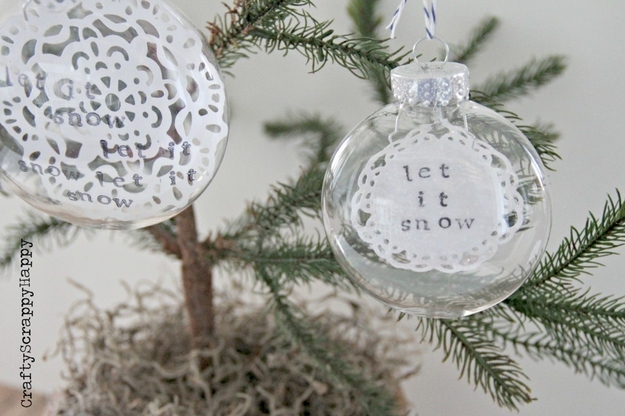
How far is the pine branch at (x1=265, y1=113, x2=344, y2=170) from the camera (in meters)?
0.85

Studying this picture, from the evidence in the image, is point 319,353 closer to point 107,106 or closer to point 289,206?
point 289,206

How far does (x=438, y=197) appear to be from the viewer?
388mm

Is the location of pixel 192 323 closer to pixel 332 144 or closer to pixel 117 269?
pixel 332 144

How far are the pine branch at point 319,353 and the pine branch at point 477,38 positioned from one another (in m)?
0.36

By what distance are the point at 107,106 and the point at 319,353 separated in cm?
32

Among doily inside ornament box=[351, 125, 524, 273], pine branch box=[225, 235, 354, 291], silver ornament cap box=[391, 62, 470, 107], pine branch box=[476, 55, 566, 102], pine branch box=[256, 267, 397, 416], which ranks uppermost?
pine branch box=[476, 55, 566, 102]

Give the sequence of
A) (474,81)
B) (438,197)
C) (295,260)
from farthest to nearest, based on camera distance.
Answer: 1. (474,81)
2. (295,260)
3. (438,197)

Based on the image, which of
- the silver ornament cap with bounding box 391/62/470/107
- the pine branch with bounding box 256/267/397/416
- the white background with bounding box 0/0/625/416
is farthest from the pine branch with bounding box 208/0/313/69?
the white background with bounding box 0/0/625/416

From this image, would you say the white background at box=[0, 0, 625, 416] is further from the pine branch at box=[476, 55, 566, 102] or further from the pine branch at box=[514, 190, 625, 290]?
the pine branch at box=[514, 190, 625, 290]

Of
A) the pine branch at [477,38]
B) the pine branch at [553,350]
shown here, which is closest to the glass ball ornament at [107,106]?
the pine branch at [553,350]

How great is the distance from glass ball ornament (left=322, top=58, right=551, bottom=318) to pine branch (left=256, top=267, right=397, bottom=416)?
0.22m

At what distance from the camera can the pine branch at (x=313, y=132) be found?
2.79 ft

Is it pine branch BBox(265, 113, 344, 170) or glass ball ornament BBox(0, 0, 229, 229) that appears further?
pine branch BBox(265, 113, 344, 170)

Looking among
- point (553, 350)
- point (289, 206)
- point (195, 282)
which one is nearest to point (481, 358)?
point (553, 350)
